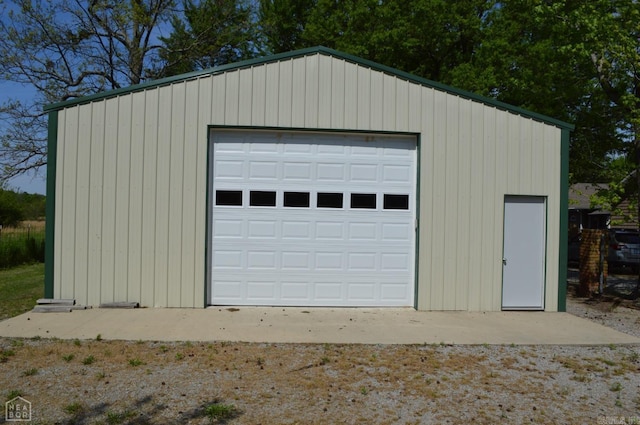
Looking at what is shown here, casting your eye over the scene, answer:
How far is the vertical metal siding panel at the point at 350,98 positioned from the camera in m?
9.33

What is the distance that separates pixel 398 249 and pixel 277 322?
2928mm

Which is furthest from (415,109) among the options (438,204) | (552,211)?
(552,211)

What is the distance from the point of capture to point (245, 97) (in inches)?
361

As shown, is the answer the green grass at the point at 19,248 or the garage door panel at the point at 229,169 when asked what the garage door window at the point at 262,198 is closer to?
the garage door panel at the point at 229,169

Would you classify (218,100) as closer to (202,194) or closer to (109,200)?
(202,194)

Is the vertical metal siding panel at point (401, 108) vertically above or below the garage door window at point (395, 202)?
above

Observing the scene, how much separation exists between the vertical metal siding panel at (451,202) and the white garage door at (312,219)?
640 millimetres

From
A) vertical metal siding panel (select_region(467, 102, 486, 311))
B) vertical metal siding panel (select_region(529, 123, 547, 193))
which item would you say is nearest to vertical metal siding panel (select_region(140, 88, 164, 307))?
vertical metal siding panel (select_region(467, 102, 486, 311))

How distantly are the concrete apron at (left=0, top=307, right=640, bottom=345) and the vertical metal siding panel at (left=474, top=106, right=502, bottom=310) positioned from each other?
0.54m

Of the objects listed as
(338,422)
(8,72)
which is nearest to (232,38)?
(8,72)

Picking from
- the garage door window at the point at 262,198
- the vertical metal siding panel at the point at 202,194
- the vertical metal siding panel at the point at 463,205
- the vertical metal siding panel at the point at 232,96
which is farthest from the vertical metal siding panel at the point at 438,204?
the vertical metal siding panel at the point at 202,194

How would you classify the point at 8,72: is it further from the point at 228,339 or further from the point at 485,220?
the point at 485,220

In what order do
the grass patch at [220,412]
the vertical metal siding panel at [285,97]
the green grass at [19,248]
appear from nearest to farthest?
the grass patch at [220,412] < the vertical metal siding panel at [285,97] < the green grass at [19,248]

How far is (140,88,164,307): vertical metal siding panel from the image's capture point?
29.4ft
